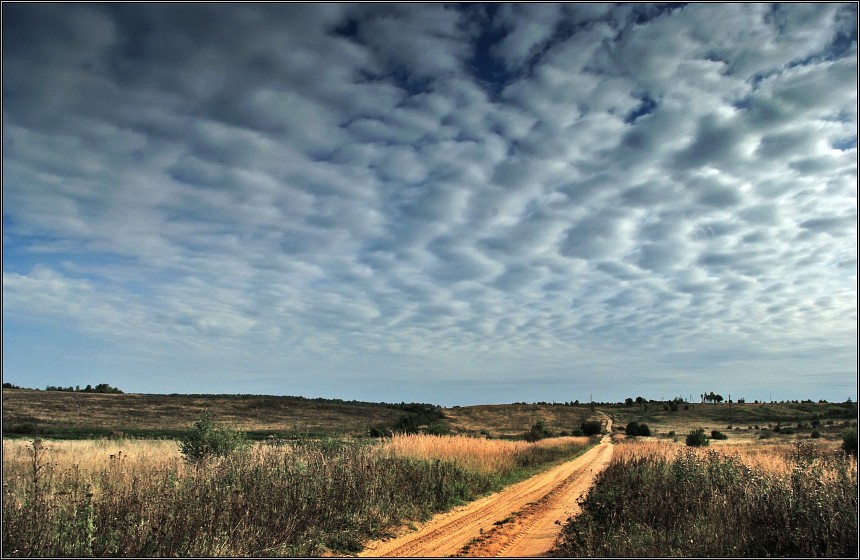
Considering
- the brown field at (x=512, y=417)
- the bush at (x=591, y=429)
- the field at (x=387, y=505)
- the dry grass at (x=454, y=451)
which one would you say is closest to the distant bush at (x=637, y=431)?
the bush at (x=591, y=429)

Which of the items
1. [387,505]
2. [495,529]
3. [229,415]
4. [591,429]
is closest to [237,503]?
[387,505]

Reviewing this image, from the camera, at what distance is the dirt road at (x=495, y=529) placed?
952 centimetres

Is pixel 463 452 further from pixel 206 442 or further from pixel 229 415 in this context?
pixel 229 415

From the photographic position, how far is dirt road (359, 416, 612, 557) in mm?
9516

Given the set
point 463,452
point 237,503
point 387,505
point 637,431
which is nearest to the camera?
point 237,503

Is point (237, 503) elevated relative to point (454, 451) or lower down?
elevated

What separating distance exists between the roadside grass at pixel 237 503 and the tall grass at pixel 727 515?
14.1 feet

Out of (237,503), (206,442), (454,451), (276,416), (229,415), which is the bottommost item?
(276,416)

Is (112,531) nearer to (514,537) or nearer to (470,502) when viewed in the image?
(514,537)

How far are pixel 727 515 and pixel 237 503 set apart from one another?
8365mm

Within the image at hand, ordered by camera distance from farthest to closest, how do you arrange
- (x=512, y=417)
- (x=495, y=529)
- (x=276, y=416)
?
(x=512, y=417)
(x=276, y=416)
(x=495, y=529)

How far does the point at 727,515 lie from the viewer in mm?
8648

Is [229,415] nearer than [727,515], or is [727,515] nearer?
[727,515]

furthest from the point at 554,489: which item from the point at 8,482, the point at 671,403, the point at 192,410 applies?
the point at 671,403
